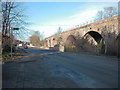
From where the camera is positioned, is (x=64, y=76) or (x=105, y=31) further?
(x=105, y=31)

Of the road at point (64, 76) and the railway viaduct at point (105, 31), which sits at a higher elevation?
the railway viaduct at point (105, 31)

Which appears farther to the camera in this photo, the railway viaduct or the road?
the railway viaduct

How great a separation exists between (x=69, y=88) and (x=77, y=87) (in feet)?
1.17

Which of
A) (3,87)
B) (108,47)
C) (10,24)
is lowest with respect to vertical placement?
(3,87)

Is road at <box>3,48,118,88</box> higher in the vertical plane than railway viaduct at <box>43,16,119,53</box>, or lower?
lower

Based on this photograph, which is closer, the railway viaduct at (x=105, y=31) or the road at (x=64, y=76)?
the road at (x=64, y=76)

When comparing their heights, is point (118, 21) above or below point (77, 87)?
above

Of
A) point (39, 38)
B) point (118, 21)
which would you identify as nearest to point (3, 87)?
point (118, 21)

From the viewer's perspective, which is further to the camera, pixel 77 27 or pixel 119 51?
pixel 77 27

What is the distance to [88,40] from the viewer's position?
3188cm

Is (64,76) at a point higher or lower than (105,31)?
lower

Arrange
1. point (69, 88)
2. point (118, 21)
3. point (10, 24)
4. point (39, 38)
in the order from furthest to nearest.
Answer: point (39, 38) < point (118, 21) < point (10, 24) < point (69, 88)

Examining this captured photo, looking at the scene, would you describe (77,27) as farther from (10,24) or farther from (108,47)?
(10,24)

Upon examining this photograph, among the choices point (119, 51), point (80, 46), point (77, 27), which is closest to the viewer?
point (119, 51)
